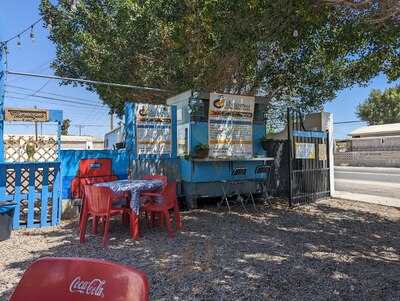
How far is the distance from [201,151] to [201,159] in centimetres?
17

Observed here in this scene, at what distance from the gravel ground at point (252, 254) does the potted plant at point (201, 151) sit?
1.26 meters

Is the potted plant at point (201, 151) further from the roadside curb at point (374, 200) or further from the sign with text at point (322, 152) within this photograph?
the roadside curb at point (374, 200)

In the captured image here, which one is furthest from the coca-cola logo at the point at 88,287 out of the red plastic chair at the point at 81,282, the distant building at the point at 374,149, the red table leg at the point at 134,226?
the distant building at the point at 374,149

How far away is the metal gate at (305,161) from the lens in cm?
972

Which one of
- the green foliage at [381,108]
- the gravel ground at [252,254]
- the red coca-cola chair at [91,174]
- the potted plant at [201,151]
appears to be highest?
the green foliage at [381,108]

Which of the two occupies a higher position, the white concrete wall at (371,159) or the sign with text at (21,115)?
the sign with text at (21,115)

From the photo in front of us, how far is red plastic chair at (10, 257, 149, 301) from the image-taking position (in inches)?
64.9

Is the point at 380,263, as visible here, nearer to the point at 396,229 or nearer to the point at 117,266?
the point at 396,229

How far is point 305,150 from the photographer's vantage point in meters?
10.0

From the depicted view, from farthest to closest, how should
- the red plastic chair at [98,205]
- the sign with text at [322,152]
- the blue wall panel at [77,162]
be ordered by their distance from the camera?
the sign with text at [322,152] → the blue wall panel at [77,162] → the red plastic chair at [98,205]

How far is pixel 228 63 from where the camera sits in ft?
31.9

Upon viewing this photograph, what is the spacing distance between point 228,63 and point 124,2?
322cm

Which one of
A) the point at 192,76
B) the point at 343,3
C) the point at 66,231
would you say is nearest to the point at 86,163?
the point at 66,231

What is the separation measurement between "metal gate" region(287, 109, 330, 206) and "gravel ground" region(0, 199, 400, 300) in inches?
52.9
